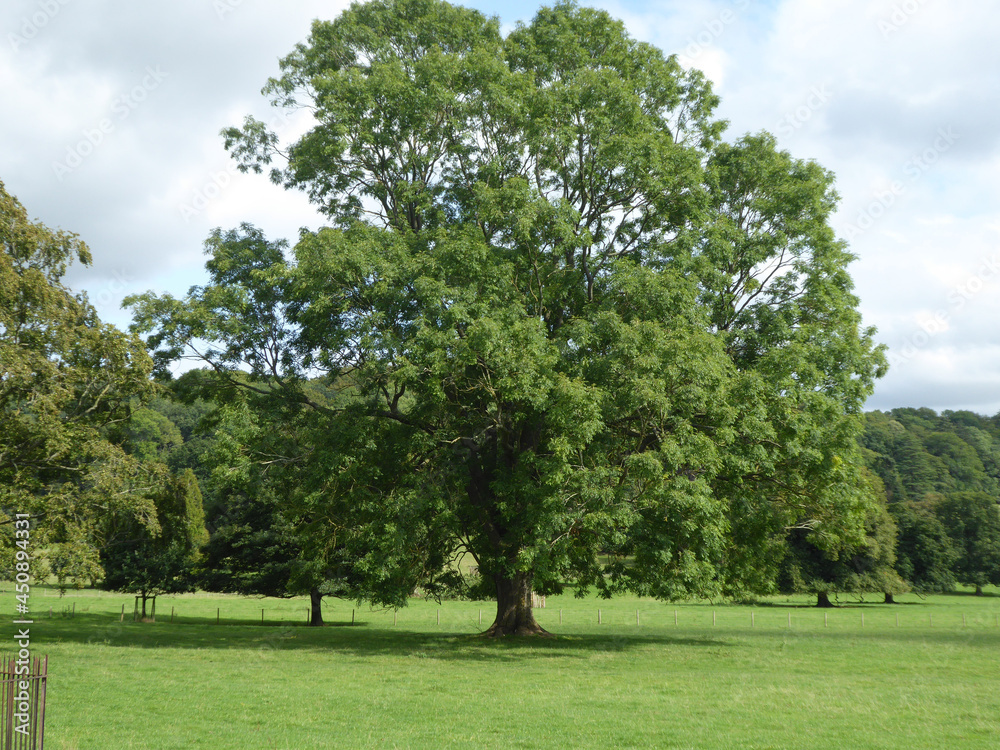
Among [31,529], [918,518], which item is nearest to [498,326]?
[31,529]

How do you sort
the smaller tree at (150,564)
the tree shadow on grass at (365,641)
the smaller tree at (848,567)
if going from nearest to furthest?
1. the tree shadow on grass at (365,641)
2. the smaller tree at (150,564)
3. the smaller tree at (848,567)

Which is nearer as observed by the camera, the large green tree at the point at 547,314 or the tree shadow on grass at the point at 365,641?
the large green tree at the point at 547,314

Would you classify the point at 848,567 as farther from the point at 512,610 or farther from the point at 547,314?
the point at 547,314

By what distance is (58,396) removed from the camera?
67.5 feet

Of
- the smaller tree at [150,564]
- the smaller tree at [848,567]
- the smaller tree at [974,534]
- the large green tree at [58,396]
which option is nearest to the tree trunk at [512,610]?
the large green tree at [58,396]

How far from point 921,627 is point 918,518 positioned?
25.6 m

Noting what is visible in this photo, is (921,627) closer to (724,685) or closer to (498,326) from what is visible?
(724,685)

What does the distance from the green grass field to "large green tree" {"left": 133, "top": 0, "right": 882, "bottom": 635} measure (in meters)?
2.72

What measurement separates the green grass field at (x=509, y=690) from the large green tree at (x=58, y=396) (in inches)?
154

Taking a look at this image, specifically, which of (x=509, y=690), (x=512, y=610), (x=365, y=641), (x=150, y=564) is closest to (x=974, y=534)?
(x=512, y=610)

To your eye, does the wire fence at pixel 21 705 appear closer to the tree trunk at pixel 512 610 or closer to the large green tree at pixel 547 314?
the large green tree at pixel 547 314

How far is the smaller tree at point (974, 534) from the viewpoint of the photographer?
73.1 meters

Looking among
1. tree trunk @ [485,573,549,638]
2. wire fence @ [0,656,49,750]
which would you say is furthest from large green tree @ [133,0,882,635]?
wire fence @ [0,656,49,750]

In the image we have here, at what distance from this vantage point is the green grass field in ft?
39.4
